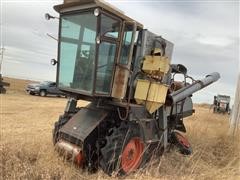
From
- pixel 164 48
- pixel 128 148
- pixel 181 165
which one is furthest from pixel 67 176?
pixel 164 48

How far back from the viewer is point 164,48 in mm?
8930

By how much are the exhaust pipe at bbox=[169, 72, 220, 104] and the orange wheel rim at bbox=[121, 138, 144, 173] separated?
1.59 metres

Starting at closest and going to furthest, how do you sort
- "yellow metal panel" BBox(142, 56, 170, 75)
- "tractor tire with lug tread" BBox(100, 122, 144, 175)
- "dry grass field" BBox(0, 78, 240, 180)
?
"dry grass field" BBox(0, 78, 240, 180)
"tractor tire with lug tread" BBox(100, 122, 144, 175)
"yellow metal panel" BBox(142, 56, 170, 75)

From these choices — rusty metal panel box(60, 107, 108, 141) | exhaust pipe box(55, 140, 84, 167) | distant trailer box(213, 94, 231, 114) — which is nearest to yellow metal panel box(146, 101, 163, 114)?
rusty metal panel box(60, 107, 108, 141)

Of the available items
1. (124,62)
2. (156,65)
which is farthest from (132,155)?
(156,65)

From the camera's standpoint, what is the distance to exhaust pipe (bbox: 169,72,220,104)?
8.97 m

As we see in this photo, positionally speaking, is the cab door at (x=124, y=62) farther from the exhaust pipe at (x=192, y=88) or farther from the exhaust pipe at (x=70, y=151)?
the exhaust pipe at (x=192, y=88)

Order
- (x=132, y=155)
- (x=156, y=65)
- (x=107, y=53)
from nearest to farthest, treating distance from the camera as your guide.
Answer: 1. (x=107, y=53)
2. (x=132, y=155)
3. (x=156, y=65)

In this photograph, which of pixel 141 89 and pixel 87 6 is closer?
pixel 87 6

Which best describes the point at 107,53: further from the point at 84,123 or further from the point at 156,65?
the point at 84,123

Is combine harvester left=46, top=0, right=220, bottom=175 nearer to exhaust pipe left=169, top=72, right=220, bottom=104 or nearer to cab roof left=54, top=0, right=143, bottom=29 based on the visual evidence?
cab roof left=54, top=0, right=143, bottom=29

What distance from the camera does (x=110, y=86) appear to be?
7.57 metres

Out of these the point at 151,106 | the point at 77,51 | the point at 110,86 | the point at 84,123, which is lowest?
the point at 84,123

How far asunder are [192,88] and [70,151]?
391cm
